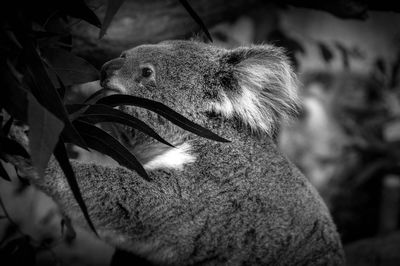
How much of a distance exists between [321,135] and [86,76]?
7336 mm

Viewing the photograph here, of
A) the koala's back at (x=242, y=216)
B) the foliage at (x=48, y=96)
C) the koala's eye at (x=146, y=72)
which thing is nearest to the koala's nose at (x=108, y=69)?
the koala's eye at (x=146, y=72)

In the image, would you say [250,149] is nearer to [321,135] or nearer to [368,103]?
[321,135]

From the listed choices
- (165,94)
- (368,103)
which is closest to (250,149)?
(165,94)

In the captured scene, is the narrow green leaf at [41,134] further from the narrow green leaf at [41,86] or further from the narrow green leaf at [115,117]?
the narrow green leaf at [115,117]

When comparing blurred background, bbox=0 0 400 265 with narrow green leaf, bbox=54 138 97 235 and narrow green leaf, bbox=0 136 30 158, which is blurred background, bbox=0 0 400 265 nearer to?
narrow green leaf, bbox=0 136 30 158

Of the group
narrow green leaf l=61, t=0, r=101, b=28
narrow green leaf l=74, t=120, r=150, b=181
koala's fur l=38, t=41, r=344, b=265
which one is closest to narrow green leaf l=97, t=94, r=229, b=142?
narrow green leaf l=74, t=120, r=150, b=181

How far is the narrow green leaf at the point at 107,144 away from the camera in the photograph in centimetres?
186

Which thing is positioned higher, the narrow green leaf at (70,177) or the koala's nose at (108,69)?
the narrow green leaf at (70,177)

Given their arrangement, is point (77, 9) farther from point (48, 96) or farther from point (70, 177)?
point (70, 177)

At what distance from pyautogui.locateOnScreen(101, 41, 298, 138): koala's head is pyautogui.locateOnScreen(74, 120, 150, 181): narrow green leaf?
798 mm

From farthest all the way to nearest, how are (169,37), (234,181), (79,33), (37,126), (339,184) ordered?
(339,184) → (169,37) → (79,33) → (234,181) → (37,126)

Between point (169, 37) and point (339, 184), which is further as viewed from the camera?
point (339, 184)

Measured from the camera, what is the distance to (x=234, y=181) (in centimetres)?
261

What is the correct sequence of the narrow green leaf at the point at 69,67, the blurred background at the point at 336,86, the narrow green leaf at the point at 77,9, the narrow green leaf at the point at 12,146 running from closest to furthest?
the narrow green leaf at the point at 77,9 < the narrow green leaf at the point at 12,146 < the narrow green leaf at the point at 69,67 < the blurred background at the point at 336,86
